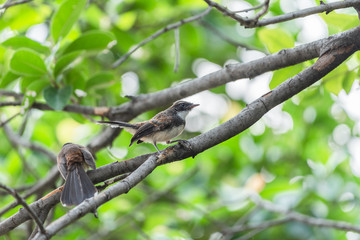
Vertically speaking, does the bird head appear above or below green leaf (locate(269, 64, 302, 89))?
above

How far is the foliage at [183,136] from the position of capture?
17.1 feet

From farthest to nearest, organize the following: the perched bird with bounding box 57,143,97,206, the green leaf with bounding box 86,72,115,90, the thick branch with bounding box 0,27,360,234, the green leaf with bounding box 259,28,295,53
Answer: the green leaf with bounding box 86,72,115,90
the green leaf with bounding box 259,28,295,53
the perched bird with bounding box 57,143,97,206
the thick branch with bounding box 0,27,360,234

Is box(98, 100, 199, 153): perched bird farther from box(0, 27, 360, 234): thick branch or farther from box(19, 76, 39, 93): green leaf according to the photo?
box(0, 27, 360, 234): thick branch

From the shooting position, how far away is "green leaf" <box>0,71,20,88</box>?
4.50 metres

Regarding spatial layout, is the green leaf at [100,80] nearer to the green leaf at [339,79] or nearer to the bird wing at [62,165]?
the bird wing at [62,165]

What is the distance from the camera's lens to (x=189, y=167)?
21.9 ft

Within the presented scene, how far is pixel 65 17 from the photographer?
14.6 feet

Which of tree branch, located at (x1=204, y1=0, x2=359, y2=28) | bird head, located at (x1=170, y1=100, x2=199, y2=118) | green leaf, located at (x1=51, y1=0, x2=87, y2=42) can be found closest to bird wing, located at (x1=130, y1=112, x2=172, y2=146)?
bird head, located at (x1=170, y1=100, x2=199, y2=118)

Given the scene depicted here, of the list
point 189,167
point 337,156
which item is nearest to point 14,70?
point 189,167

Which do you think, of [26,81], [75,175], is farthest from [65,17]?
[75,175]

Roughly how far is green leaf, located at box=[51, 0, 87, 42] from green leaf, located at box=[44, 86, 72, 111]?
21.3 inches

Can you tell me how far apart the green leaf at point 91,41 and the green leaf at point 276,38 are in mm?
1584

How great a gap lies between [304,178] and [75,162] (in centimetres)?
391

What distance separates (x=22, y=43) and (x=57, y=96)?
721mm
